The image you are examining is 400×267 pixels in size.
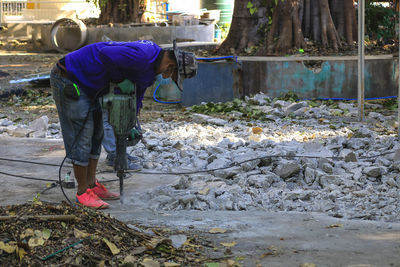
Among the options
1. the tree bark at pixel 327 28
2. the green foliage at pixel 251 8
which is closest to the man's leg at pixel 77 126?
the green foliage at pixel 251 8

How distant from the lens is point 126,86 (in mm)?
5086

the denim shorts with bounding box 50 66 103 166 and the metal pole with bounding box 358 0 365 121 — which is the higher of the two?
the metal pole with bounding box 358 0 365 121

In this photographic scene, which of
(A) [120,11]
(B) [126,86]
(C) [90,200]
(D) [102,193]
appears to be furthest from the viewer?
(A) [120,11]

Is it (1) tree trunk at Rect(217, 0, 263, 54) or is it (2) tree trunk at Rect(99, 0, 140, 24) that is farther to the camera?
(2) tree trunk at Rect(99, 0, 140, 24)

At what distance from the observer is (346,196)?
5.56 metres

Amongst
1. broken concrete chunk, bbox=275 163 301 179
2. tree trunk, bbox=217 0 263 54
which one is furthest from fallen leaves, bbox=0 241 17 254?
tree trunk, bbox=217 0 263 54

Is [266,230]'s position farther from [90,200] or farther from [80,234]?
[90,200]

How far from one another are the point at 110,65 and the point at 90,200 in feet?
3.92

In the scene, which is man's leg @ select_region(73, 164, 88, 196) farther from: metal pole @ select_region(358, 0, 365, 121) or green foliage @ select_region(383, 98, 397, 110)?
green foliage @ select_region(383, 98, 397, 110)

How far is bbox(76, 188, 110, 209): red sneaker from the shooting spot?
5328 millimetres

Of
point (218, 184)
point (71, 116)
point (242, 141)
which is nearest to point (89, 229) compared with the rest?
point (71, 116)

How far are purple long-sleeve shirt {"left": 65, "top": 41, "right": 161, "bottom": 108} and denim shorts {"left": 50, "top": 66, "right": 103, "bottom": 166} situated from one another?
11 cm

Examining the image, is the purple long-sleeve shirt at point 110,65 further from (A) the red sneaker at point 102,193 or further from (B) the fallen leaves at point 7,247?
(B) the fallen leaves at point 7,247

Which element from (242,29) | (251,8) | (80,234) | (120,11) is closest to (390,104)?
(251,8)
